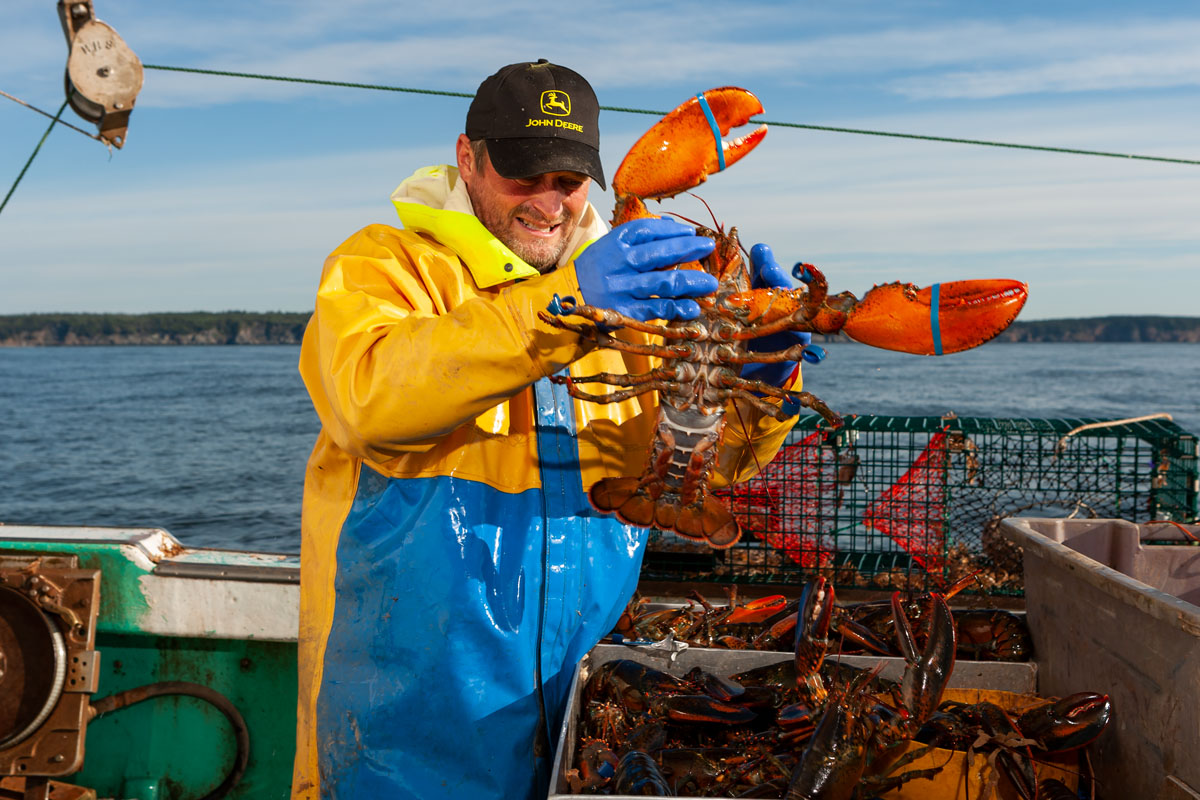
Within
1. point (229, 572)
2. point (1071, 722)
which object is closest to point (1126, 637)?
point (1071, 722)

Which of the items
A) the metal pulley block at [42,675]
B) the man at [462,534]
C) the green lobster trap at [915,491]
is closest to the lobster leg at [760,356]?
the man at [462,534]

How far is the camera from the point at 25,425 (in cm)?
3731

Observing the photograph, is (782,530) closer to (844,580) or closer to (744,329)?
(844,580)

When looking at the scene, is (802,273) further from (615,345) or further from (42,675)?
(42,675)

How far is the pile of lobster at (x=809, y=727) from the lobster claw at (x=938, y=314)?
0.70 meters

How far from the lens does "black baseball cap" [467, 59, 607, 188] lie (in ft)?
7.62

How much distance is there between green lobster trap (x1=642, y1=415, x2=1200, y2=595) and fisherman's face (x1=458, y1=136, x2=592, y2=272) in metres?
2.29

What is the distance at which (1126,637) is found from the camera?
2.34 meters

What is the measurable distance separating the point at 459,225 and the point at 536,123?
31cm

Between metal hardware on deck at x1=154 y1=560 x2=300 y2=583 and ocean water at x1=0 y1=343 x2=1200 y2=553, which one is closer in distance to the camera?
metal hardware on deck at x1=154 y1=560 x2=300 y2=583

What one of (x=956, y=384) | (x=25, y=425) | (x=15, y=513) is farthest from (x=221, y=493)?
(x=956, y=384)

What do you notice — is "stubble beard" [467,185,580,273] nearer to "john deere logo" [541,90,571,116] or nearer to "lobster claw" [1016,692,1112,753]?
"john deere logo" [541,90,571,116]

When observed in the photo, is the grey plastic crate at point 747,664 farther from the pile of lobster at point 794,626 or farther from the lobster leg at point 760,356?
the lobster leg at point 760,356

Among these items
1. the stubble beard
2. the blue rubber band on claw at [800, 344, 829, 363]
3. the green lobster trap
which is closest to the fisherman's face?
the stubble beard
